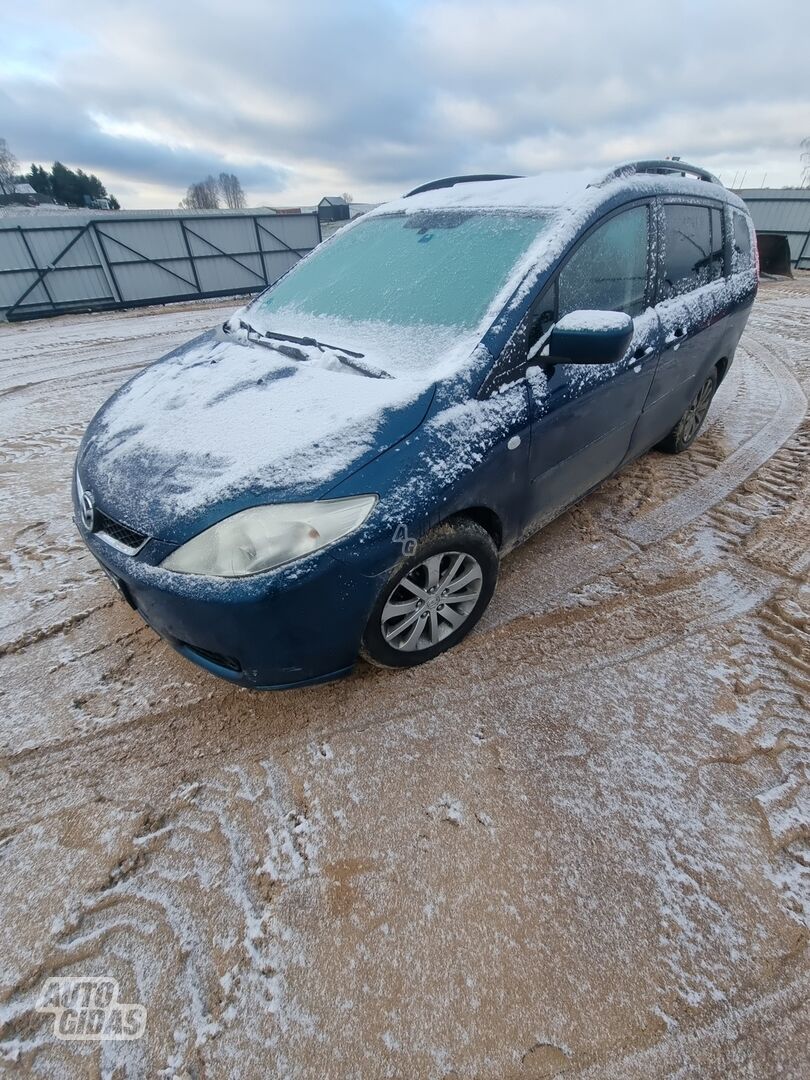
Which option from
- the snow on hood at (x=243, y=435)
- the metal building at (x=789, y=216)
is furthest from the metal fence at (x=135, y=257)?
the metal building at (x=789, y=216)

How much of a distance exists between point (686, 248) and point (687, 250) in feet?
0.06

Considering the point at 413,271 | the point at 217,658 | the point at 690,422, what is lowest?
the point at 690,422

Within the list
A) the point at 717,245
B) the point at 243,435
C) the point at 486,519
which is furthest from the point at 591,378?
the point at 717,245

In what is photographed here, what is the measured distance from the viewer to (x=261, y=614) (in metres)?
1.61

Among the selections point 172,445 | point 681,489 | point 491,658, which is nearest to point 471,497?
point 491,658

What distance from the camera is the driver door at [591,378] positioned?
214 centimetres

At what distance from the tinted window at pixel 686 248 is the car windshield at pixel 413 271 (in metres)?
1.04

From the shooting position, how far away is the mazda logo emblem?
1.90 m

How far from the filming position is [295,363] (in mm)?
2211

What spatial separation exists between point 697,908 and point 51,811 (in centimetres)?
211

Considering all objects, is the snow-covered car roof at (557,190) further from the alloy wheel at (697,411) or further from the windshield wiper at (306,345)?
the alloy wheel at (697,411)

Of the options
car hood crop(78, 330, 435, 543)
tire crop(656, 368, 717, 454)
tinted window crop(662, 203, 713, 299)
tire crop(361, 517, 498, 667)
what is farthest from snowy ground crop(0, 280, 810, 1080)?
tinted window crop(662, 203, 713, 299)

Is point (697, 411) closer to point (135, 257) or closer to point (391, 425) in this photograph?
point (391, 425)

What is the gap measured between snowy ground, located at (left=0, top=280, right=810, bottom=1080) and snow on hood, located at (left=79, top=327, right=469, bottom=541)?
0.89 meters
